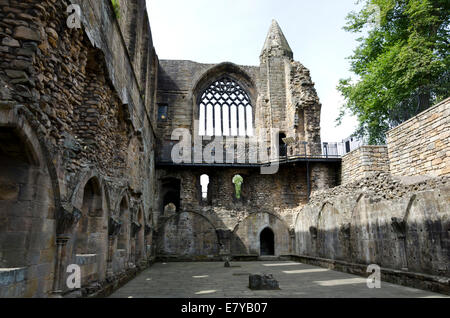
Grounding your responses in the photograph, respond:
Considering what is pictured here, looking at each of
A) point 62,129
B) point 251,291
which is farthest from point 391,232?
point 62,129

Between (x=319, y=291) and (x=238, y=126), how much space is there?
1318 centimetres

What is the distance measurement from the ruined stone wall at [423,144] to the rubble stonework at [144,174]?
1.6 inches

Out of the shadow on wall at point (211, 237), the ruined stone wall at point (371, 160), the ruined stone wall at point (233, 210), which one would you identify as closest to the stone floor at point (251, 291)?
the ruined stone wall at point (371, 160)

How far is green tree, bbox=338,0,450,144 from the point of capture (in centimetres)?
1146

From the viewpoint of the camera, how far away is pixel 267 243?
16812 millimetres

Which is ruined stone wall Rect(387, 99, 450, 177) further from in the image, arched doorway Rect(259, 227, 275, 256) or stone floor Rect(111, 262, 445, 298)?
arched doorway Rect(259, 227, 275, 256)

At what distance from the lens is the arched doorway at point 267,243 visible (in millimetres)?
16516

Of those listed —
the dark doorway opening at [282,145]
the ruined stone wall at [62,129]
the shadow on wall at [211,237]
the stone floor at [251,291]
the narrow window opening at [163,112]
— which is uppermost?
the narrow window opening at [163,112]

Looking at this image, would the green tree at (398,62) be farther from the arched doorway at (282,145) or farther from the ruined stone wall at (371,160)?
the arched doorway at (282,145)

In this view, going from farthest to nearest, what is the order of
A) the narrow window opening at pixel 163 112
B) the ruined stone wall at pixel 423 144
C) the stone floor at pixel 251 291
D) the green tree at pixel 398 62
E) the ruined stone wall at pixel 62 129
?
1. the narrow window opening at pixel 163 112
2. the green tree at pixel 398 62
3. the ruined stone wall at pixel 423 144
4. the stone floor at pixel 251 291
5. the ruined stone wall at pixel 62 129

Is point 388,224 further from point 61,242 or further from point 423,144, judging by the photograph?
point 61,242

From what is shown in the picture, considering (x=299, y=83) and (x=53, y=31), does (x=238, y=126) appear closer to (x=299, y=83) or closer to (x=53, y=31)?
(x=299, y=83)
